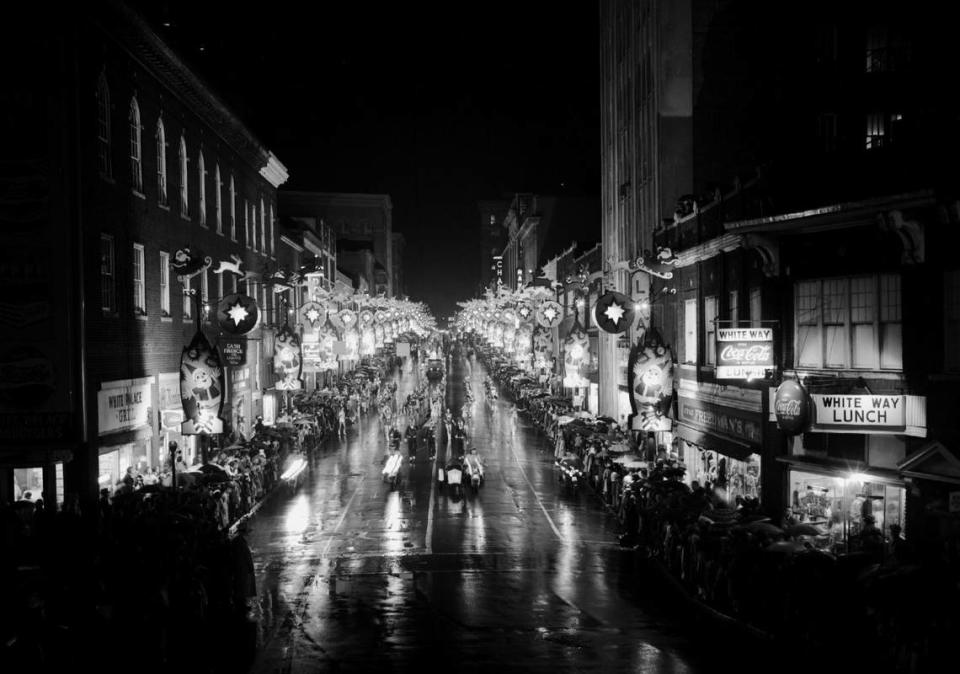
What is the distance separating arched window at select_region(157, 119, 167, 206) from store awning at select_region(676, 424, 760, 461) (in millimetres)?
17404

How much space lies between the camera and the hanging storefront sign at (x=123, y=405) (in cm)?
2547

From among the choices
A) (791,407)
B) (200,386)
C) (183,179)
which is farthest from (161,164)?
(791,407)

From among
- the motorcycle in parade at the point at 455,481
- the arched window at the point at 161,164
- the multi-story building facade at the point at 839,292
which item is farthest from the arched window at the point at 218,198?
the multi-story building facade at the point at 839,292

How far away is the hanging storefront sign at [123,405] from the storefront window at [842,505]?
16.5m

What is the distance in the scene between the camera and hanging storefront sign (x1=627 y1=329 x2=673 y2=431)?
27.0 metres

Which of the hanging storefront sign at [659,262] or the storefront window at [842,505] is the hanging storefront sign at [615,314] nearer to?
the hanging storefront sign at [659,262]

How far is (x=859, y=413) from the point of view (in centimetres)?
1916

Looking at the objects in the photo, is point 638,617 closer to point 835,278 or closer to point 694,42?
point 835,278

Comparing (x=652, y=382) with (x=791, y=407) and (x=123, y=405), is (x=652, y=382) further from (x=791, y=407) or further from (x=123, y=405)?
(x=123, y=405)

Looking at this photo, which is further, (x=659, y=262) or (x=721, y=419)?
(x=659, y=262)

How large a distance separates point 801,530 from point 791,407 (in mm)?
3288

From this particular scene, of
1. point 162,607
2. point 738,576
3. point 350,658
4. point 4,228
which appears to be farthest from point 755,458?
point 4,228

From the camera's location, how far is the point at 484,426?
5297 cm

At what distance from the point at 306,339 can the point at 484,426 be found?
1040 centimetres
